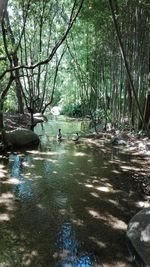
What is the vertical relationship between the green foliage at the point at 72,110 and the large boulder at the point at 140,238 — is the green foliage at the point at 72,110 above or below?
above

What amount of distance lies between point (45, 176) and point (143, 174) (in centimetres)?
188

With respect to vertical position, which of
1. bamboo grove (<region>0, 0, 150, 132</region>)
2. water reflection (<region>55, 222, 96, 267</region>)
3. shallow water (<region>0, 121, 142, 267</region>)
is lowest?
water reflection (<region>55, 222, 96, 267</region>)

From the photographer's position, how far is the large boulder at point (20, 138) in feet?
33.8

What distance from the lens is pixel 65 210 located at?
520 centimetres

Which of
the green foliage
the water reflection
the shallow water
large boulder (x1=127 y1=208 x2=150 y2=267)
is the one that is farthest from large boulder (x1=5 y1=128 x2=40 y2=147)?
the green foliage

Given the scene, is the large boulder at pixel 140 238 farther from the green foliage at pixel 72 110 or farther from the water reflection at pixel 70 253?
the green foliage at pixel 72 110

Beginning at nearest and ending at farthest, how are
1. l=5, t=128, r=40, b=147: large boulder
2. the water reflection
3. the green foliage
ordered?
the water reflection < l=5, t=128, r=40, b=147: large boulder < the green foliage

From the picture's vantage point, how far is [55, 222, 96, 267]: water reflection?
370cm

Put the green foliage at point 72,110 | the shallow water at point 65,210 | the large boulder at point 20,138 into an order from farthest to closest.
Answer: the green foliage at point 72,110, the large boulder at point 20,138, the shallow water at point 65,210

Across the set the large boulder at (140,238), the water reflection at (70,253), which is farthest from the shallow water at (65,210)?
the large boulder at (140,238)

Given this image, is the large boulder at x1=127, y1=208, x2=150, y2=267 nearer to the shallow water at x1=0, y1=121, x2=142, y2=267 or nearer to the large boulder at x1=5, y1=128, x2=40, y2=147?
the shallow water at x1=0, y1=121, x2=142, y2=267

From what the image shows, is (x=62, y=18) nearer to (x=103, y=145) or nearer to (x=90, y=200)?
(x=103, y=145)

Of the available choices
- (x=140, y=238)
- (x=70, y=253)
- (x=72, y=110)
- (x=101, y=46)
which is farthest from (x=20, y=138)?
(x=72, y=110)

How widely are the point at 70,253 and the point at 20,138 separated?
6.92 m
